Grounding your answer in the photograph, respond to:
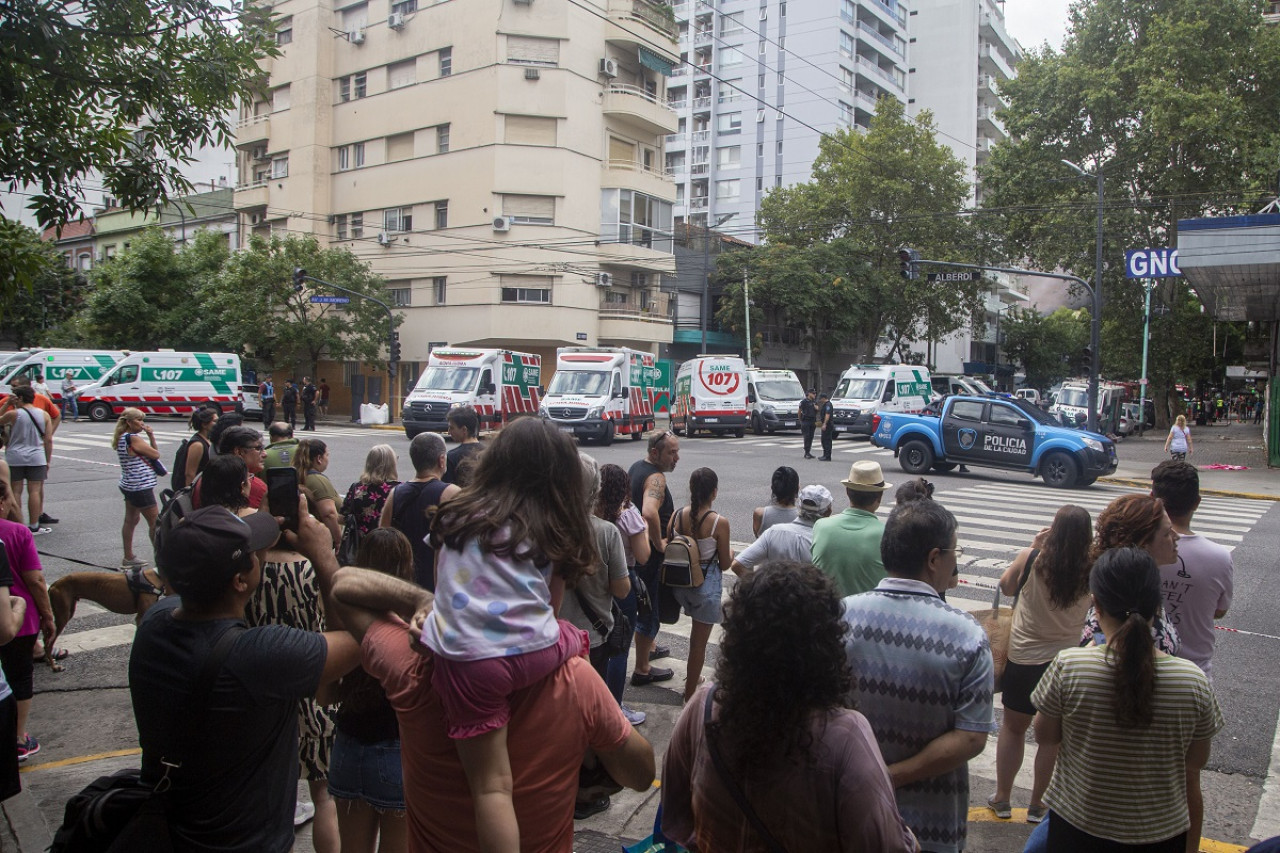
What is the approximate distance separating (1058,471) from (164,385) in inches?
1181

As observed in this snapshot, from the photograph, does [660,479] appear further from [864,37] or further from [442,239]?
[864,37]

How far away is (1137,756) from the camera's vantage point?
277 cm

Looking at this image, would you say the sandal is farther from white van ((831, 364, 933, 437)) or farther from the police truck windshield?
white van ((831, 364, 933, 437))

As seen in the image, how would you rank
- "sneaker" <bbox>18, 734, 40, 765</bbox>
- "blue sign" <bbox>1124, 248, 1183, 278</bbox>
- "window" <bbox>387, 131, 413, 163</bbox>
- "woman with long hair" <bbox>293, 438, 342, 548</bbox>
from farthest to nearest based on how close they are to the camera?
"window" <bbox>387, 131, 413, 163</bbox> → "blue sign" <bbox>1124, 248, 1183, 278</bbox> → "woman with long hair" <bbox>293, 438, 342, 548</bbox> → "sneaker" <bbox>18, 734, 40, 765</bbox>

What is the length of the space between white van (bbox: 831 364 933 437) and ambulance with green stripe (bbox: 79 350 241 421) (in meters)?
22.0

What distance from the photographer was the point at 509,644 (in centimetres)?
214

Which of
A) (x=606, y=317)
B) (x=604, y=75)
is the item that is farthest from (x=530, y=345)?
(x=604, y=75)

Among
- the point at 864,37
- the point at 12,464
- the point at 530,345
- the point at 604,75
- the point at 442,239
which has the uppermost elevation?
the point at 864,37

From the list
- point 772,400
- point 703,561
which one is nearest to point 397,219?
point 772,400

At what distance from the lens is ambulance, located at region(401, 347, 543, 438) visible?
27188 millimetres

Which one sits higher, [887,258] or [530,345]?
[887,258]

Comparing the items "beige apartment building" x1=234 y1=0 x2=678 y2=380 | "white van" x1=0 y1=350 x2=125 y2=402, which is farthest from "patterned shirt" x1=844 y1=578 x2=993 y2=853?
"beige apartment building" x1=234 y1=0 x2=678 y2=380

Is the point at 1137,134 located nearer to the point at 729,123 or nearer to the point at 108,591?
the point at 729,123

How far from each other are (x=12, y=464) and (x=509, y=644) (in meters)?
10.3
